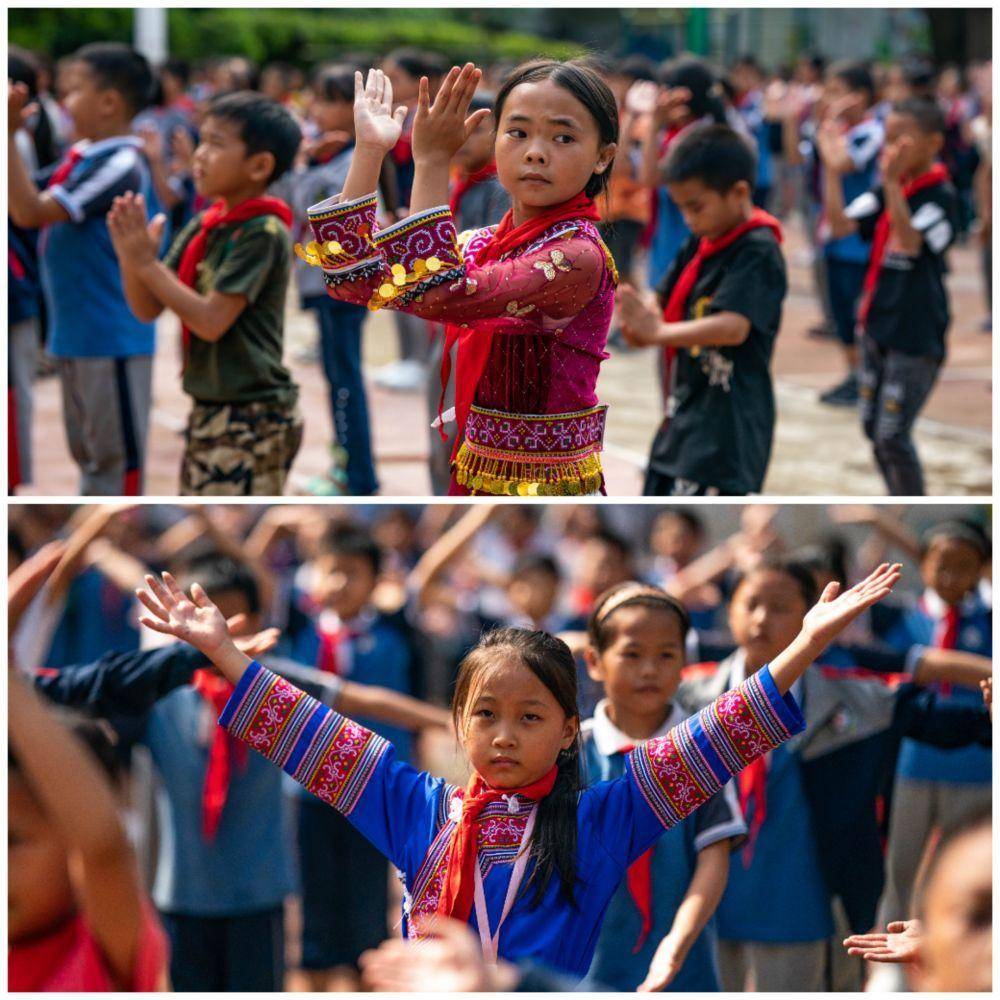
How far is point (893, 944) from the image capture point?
251cm

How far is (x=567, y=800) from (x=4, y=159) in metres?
2.71

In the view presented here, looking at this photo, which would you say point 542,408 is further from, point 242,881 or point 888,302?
point 888,302

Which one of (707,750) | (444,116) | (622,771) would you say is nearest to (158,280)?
(444,116)

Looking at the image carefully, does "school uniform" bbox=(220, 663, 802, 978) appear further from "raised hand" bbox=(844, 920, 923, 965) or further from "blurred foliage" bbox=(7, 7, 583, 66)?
"blurred foliage" bbox=(7, 7, 583, 66)

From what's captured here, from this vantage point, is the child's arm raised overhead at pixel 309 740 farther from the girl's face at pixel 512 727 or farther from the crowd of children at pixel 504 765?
the girl's face at pixel 512 727

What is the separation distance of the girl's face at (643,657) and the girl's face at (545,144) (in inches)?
37.6

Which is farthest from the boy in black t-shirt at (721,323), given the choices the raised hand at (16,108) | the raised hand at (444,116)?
the raised hand at (16,108)

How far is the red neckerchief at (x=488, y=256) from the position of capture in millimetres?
2873

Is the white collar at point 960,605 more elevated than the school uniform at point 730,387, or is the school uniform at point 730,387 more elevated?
the school uniform at point 730,387

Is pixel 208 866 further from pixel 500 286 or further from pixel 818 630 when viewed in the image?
pixel 818 630

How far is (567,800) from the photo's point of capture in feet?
8.41

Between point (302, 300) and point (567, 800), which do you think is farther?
point (302, 300)

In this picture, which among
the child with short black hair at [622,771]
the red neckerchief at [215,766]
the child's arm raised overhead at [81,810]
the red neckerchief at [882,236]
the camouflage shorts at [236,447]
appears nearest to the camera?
the child's arm raised overhead at [81,810]

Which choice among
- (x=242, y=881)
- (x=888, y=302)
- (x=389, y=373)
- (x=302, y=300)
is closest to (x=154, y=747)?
(x=242, y=881)
